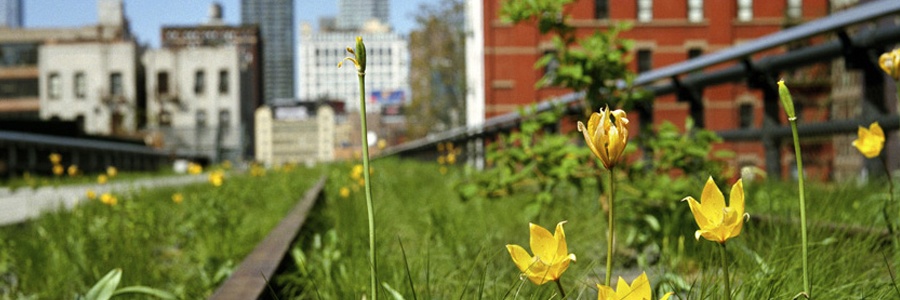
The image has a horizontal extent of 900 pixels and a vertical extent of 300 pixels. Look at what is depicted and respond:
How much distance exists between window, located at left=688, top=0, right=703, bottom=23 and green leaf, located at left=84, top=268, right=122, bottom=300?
115 feet

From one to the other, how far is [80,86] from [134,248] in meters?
66.9

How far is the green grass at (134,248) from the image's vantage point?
3.16m

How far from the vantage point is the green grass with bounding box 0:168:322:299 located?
316 cm

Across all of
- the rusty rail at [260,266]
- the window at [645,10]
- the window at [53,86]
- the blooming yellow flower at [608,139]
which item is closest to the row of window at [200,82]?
the window at [53,86]

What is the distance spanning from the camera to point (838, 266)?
199 centimetres

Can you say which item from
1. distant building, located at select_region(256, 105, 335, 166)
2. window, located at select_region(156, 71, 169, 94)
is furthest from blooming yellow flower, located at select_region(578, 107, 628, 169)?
distant building, located at select_region(256, 105, 335, 166)

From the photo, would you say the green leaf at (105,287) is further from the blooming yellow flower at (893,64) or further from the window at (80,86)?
the window at (80,86)

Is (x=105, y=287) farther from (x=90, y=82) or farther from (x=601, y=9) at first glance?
(x=90, y=82)

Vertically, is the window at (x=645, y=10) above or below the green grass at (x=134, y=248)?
above

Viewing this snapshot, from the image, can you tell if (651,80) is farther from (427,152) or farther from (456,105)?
(456,105)

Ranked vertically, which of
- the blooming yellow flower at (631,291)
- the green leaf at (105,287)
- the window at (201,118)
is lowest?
the window at (201,118)

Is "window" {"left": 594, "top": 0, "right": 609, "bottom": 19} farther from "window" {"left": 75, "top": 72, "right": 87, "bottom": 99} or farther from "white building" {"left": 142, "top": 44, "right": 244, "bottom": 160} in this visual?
"window" {"left": 75, "top": 72, "right": 87, "bottom": 99}

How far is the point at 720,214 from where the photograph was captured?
3.22ft

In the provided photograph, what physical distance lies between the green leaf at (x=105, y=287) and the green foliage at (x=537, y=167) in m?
1.84
